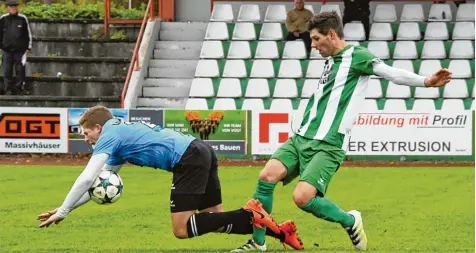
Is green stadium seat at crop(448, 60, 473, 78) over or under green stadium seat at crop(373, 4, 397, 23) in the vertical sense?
under

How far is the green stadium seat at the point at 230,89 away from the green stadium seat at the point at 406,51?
355 centimetres

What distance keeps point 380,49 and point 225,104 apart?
12.3 ft

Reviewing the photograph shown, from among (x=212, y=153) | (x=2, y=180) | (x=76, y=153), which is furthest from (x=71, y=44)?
(x=212, y=153)

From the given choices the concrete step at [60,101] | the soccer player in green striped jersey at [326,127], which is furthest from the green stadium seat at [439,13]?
the soccer player in green striped jersey at [326,127]

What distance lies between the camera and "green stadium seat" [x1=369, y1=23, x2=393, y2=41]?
26.6 metres

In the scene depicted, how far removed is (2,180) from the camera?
62.4 feet

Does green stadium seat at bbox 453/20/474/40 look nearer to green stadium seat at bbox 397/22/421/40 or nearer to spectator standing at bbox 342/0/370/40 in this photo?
green stadium seat at bbox 397/22/421/40

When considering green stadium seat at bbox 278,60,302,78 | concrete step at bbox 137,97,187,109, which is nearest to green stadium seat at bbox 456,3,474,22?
green stadium seat at bbox 278,60,302,78

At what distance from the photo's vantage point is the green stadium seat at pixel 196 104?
25172 mm

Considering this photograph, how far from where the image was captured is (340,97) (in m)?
9.91

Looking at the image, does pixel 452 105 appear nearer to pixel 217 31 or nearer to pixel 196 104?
pixel 196 104

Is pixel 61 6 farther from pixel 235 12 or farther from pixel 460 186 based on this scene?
pixel 460 186

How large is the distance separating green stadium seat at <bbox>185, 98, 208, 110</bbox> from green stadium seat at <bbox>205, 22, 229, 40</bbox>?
212cm

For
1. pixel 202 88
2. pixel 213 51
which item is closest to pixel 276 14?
pixel 213 51
